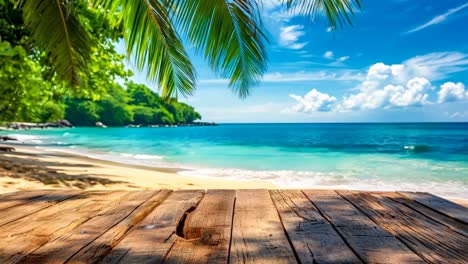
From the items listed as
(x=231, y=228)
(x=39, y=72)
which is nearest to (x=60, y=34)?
(x=231, y=228)

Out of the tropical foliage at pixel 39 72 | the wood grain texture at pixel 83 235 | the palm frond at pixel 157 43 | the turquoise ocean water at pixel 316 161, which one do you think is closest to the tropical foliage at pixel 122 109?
the turquoise ocean water at pixel 316 161

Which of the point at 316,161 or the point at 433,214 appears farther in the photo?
the point at 316,161

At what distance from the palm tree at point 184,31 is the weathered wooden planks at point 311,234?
74.7 inches

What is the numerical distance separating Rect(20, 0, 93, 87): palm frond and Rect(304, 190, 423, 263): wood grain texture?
3234mm

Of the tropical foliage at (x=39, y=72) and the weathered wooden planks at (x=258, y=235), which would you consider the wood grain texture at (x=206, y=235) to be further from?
the tropical foliage at (x=39, y=72)

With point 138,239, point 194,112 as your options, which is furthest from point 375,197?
point 194,112

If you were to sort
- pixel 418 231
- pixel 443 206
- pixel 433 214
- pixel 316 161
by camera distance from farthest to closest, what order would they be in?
pixel 316 161 → pixel 443 206 → pixel 433 214 → pixel 418 231

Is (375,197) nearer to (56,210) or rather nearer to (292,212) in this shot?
(292,212)

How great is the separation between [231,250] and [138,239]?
39 cm

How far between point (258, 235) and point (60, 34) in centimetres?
393

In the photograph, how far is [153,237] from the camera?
153 centimetres

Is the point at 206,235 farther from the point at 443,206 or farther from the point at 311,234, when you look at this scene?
the point at 443,206

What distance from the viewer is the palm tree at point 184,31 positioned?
136 inches

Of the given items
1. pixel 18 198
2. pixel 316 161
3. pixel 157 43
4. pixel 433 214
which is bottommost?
pixel 316 161
